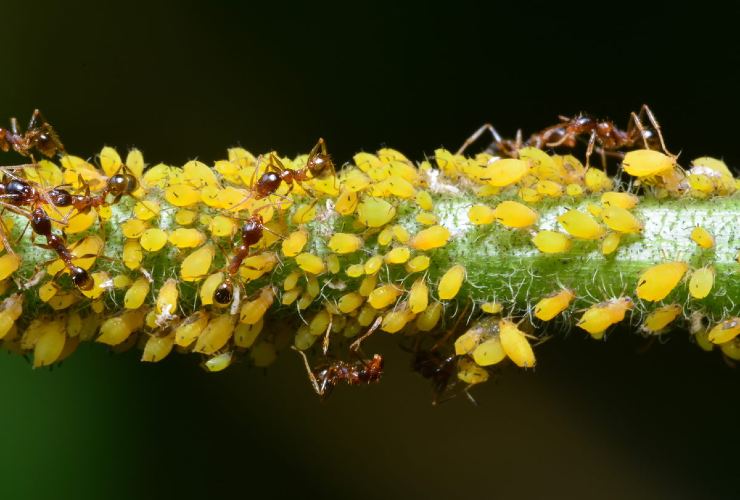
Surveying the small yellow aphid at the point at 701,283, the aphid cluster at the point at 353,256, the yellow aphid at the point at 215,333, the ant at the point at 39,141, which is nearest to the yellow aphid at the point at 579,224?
the aphid cluster at the point at 353,256

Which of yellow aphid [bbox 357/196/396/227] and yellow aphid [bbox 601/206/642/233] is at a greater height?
yellow aphid [bbox 357/196/396/227]

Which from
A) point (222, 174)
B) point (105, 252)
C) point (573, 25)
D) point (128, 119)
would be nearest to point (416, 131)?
point (573, 25)

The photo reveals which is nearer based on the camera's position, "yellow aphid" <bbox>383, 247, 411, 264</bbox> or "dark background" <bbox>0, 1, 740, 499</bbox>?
"yellow aphid" <bbox>383, 247, 411, 264</bbox>

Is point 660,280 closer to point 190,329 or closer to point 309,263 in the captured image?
point 309,263

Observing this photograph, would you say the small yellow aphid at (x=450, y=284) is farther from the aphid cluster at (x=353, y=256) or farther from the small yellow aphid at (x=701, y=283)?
the small yellow aphid at (x=701, y=283)

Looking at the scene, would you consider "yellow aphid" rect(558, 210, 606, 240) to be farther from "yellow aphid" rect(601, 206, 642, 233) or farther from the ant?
the ant

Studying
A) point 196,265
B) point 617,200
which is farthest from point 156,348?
point 617,200

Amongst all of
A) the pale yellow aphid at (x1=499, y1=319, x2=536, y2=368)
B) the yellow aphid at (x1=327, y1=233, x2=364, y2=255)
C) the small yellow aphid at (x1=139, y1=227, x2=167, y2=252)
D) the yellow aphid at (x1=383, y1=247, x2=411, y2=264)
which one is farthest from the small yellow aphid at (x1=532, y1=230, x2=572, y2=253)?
the small yellow aphid at (x1=139, y1=227, x2=167, y2=252)
